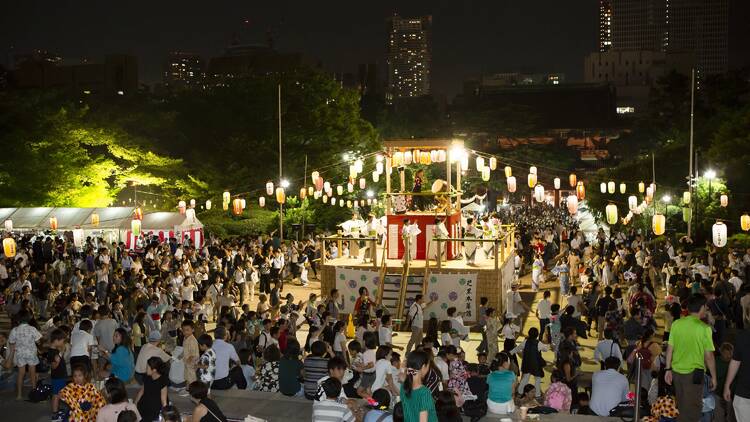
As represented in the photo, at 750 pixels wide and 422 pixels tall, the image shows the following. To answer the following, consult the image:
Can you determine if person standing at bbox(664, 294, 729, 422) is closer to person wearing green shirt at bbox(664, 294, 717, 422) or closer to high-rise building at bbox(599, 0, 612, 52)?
person wearing green shirt at bbox(664, 294, 717, 422)

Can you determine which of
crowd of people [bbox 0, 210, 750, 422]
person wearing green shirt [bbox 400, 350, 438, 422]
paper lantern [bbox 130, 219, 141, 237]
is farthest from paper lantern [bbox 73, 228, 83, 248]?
person wearing green shirt [bbox 400, 350, 438, 422]

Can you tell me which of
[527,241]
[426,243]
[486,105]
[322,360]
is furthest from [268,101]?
[486,105]

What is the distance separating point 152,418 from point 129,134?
24996 millimetres

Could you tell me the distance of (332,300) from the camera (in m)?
15.1

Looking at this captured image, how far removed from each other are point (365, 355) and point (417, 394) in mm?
3642

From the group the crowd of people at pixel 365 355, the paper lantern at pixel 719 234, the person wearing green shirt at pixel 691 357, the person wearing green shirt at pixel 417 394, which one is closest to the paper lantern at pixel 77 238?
the crowd of people at pixel 365 355

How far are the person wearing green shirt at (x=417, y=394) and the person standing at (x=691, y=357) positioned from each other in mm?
2912

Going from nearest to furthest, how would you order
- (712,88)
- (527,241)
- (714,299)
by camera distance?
1. (714,299)
2. (527,241)
3. (712,88)

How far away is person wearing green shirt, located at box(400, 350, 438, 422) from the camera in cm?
628

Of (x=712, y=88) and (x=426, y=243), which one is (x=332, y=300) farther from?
(x=712, y=88)

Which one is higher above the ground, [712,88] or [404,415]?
[712,88]

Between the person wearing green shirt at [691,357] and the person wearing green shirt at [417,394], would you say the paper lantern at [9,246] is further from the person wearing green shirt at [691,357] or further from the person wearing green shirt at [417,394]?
the person wearing green shirt at [691,357]

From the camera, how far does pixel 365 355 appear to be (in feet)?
32.6

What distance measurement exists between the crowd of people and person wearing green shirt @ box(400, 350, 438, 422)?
0.01 meters
